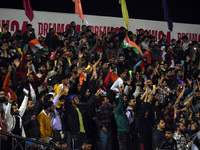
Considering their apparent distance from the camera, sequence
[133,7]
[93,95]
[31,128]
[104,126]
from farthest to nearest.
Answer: [133,7] → [93,95] → [104,126] → [31,128]

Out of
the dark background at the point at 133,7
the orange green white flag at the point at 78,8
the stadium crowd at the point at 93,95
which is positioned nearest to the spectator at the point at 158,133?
the stadium crowd at the point at 93,95

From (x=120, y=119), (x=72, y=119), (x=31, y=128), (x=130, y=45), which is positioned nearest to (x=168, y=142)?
(x=120, y=119)

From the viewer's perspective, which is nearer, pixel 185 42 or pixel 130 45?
pixel 130 45

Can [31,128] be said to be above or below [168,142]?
above

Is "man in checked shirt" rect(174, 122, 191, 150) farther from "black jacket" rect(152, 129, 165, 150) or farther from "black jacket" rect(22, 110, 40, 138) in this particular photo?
"black jacket" rect(22, 110, 40, 138)

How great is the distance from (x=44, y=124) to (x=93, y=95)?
1568 mm

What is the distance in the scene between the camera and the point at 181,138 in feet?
39.1

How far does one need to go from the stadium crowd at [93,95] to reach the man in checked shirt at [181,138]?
0.02 meters

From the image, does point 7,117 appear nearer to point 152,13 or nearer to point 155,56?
point 155,56

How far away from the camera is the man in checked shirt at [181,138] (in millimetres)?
11633

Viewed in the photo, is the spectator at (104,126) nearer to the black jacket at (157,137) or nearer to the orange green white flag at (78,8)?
the black jacket at (157,137)

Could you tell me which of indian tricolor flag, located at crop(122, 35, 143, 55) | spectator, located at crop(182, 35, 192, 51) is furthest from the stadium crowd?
spectator, located at crop(182, 35, 192, 51)

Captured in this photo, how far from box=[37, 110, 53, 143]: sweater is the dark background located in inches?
333

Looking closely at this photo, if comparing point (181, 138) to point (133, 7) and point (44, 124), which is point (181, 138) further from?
point (133, 7)
